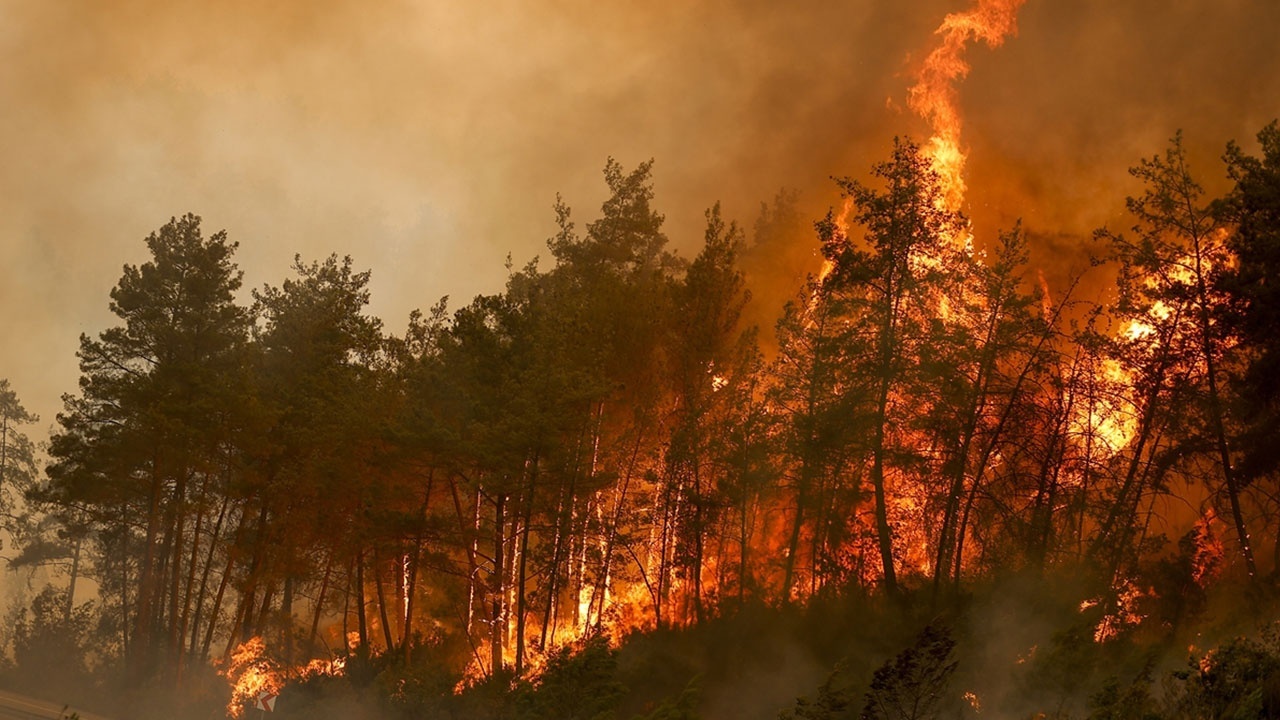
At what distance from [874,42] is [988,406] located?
45.1 meters

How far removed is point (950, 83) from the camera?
38750 mm

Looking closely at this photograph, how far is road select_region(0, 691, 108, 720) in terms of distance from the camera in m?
34.3

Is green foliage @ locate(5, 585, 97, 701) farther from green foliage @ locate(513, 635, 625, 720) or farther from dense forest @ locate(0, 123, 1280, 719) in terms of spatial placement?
green foliage @ locate(513, 635, 625, 720)

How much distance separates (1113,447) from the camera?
26672mm

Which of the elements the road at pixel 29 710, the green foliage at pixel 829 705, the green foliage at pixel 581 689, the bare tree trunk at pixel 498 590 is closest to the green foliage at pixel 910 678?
the green foliage at pixel 829 705

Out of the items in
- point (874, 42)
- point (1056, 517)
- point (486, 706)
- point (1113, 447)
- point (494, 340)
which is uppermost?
point (874, 42)

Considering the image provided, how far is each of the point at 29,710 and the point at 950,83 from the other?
130 feet

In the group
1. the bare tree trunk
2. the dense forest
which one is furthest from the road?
the bare tree trunk

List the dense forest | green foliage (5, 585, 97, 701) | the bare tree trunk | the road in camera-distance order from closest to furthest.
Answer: the dense forest
the bare tree trunk
the road
green foliage (5, 585, 97, 701)

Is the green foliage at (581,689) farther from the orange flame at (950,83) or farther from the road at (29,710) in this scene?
the orange flame at (950,83)

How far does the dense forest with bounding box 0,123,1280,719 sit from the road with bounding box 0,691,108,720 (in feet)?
9.59

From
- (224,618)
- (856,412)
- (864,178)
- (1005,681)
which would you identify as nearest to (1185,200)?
(856,412)

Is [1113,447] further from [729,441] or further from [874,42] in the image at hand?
[874,42]

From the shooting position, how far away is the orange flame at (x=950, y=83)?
3519cm
